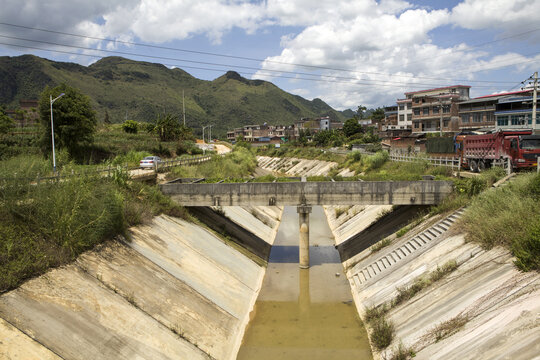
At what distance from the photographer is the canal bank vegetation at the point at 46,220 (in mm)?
14289

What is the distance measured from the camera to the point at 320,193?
26.8 m

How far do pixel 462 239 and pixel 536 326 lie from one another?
984 cm

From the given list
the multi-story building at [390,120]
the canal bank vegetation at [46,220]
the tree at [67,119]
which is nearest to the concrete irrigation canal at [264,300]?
the canal bank vegetation at [46,220]

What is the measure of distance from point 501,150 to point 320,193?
16.1 meters

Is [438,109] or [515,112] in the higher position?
[438,109]

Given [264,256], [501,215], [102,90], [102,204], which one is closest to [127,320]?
[102,204]

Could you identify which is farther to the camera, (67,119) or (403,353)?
(67,119)

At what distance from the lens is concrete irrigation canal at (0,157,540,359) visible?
481 inches

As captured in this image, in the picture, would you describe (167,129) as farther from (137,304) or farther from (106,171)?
(137,304)

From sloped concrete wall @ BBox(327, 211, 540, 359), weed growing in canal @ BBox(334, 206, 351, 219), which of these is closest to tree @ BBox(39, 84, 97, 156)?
weed growing in canal @ BBox(334, 206, 351, 219)

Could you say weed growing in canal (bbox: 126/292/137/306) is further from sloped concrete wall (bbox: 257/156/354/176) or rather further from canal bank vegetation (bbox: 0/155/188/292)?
sloped concrete wall (bbox: 257/156/354/176)

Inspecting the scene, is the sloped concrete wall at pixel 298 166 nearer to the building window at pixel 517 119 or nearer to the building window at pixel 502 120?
the building window at pixel 502 120

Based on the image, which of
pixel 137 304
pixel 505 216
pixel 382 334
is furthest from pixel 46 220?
pixel 505 216

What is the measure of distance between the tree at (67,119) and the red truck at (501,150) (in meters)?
46.8
